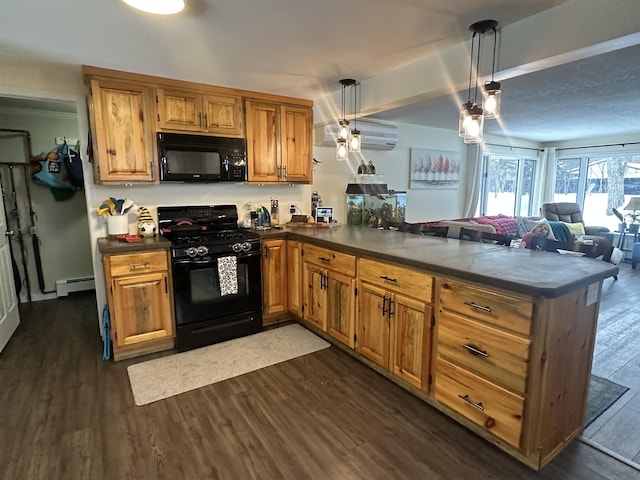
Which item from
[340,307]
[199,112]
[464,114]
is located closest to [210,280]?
[340,307]

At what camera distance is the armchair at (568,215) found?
21.4ft

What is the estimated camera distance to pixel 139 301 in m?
2.85

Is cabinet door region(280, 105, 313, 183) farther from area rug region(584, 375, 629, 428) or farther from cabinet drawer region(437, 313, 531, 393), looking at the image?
area rug region(584, 375, 629, 428)

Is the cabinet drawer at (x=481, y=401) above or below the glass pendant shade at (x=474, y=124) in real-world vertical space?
below

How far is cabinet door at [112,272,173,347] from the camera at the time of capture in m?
2.78

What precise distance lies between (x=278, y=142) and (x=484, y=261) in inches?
94.1

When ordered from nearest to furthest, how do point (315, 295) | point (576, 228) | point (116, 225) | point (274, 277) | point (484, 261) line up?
point (484, 261) < point (116, 225) < point (315, 295) < point (274, 277) < point (576, 228)

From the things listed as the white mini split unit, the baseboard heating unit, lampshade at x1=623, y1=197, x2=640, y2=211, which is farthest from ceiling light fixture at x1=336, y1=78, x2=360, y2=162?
lampshade at x1=623, y1=197, x2=640, y2=211

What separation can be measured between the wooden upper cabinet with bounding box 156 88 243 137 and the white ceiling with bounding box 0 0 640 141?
14 cm

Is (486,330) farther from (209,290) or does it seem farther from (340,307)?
(209,290)

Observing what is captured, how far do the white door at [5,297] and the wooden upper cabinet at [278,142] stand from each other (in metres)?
2.27

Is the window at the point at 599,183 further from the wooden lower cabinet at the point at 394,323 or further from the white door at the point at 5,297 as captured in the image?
the white door at the point at 5,297

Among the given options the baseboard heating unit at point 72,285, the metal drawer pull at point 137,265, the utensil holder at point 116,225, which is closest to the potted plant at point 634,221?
the metal drawer pull at point 137,265

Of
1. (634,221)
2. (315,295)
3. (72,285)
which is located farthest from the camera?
(634,221)
